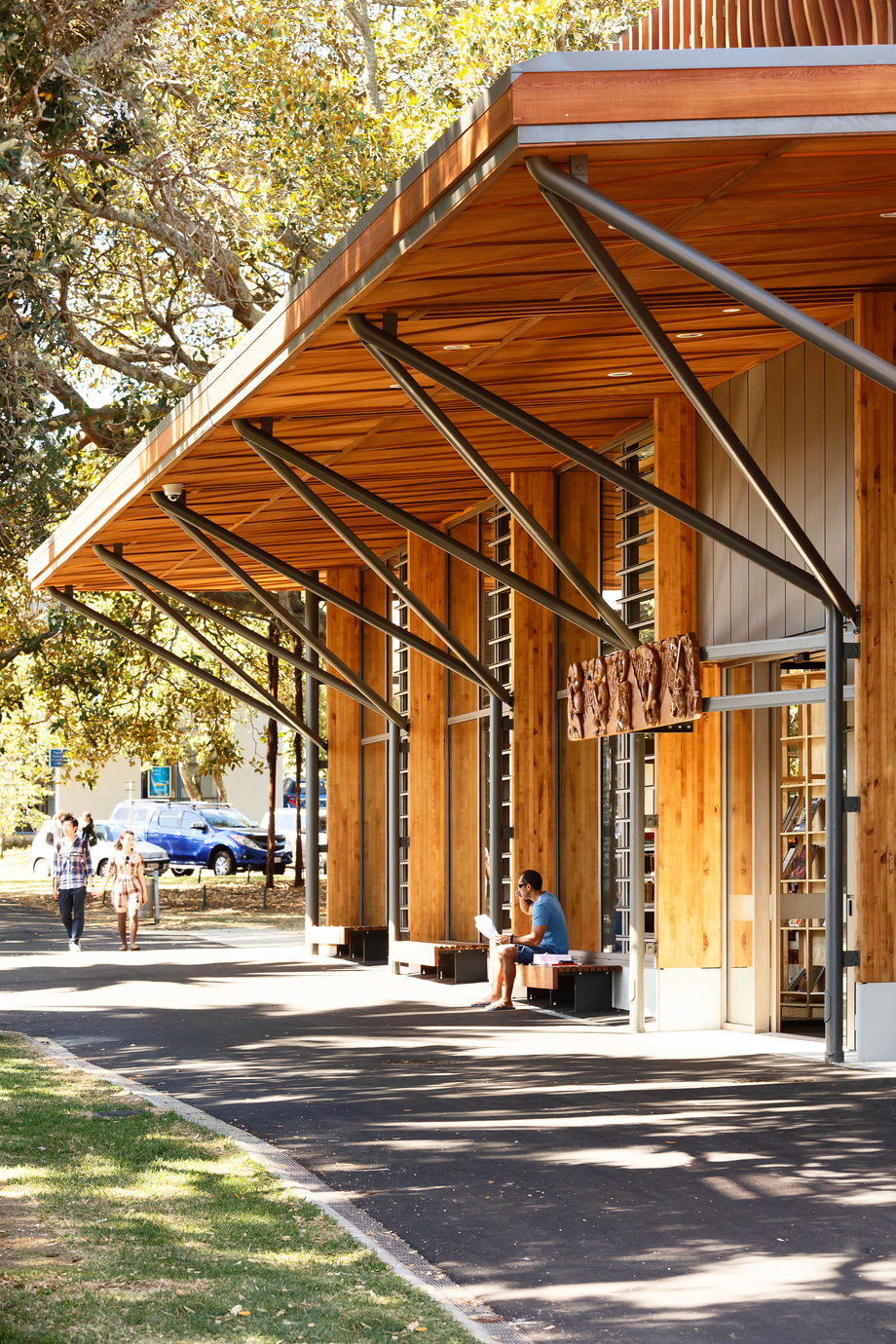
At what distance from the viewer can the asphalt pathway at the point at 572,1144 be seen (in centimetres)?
564

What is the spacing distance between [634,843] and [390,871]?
751 cm

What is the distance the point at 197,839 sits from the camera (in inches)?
1686

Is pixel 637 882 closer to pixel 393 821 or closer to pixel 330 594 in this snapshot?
pixel 330 594

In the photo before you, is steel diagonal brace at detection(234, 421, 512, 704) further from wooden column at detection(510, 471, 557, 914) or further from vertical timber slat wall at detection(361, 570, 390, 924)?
vertical timber slat wall at detection(361, 570, 390, 924)

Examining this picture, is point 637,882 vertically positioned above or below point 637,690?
below

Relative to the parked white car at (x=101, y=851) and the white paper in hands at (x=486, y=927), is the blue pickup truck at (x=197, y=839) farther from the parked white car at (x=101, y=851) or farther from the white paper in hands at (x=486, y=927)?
the white paper in hands at (x=486, y=927)

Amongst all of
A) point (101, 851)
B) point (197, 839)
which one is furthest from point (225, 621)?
point (197, 839)

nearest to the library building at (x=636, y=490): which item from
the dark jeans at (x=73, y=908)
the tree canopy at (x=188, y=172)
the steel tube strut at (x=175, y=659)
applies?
the steel tube strut at (x=175, y=659)

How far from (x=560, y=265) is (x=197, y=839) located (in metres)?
35.0

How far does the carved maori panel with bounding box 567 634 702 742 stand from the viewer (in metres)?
12.3

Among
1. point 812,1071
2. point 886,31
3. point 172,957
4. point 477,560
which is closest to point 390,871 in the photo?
point 172,957

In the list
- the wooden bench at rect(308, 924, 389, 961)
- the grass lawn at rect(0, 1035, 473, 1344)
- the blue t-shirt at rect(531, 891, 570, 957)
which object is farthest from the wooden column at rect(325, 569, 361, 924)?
the grass lawn at rect(0, 1035, 473, 1344)

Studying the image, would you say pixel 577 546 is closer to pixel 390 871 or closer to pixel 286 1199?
pixel 390 871

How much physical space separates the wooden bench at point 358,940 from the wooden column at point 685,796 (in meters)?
8.86
